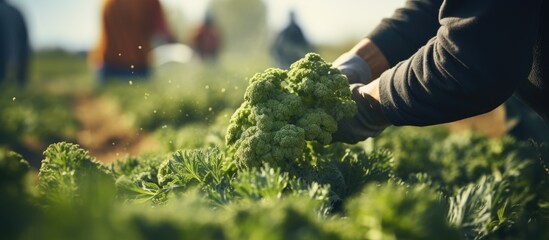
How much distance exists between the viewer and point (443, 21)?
8.07 feet

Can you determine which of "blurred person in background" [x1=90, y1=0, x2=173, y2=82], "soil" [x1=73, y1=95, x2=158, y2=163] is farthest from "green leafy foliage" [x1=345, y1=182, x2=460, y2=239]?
"blurred person in background" [x1=90, y1=0, x2=173, y2=82]

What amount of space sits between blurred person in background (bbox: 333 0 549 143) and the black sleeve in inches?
13.7

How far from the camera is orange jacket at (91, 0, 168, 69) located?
12984mm

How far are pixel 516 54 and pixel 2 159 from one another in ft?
5.74

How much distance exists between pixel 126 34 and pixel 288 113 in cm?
1093

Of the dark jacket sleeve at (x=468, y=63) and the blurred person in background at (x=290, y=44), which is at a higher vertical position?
the blurred person in background at (x=290, y=44)

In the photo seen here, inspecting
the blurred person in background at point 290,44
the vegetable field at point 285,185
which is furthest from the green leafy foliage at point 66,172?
the blurred person in background at point 290,44

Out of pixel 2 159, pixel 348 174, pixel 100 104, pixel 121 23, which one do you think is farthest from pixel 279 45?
pixel 2 159

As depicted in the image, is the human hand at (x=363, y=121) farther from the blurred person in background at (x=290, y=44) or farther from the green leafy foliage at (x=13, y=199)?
the blurred person in background at (x=290, y=44)

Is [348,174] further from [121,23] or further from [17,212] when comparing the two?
[121,23]

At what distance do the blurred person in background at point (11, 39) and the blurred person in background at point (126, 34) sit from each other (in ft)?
6.99

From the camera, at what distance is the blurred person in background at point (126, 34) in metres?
13.0

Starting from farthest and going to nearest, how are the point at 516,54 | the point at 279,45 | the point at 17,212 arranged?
the point at 279,45 → the point at 516,54 → the point at 17,212

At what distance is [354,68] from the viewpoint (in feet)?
10.7
